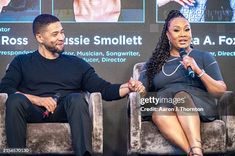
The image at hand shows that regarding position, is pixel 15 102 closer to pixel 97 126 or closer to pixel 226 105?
pixel 97 126

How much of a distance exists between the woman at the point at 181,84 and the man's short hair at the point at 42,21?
75cm

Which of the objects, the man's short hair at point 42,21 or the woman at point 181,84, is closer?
the woman at point 181,84

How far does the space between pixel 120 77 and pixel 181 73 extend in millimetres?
746

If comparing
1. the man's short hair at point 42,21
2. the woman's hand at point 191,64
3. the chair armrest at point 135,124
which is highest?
the man's short hair at point 42,21

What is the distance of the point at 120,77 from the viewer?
424cm

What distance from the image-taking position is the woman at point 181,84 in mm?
3309

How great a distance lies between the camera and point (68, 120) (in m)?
3.34

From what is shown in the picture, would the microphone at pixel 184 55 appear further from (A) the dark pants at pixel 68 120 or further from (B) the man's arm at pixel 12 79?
(B) the man's arm at pixel 12 79

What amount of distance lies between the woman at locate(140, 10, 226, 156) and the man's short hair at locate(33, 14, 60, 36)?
75cm

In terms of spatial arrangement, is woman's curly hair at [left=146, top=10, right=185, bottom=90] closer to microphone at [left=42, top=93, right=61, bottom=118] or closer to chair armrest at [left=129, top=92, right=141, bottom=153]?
chair armrest at [left=129, top=92, right=141, bottom=153]

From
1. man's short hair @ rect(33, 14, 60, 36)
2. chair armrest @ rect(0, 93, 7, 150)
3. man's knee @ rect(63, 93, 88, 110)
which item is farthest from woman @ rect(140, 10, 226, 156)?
chair armrest @ rect(0, 93, 7, 150)

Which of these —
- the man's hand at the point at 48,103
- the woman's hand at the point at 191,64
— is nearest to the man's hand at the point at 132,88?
the woman's hand at the point at 191,64

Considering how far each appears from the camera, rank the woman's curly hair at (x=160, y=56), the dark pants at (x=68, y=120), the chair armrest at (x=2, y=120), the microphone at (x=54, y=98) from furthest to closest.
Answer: the woman's curly hair at (x=160, y=56) → the microphone at (x=54, y=98) → the chair armrest at (x=2, y=120) → the dark pants at (x=68, y=120)

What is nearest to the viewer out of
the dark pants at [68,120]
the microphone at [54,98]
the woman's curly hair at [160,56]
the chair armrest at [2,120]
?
the dark pants at [68,120]
